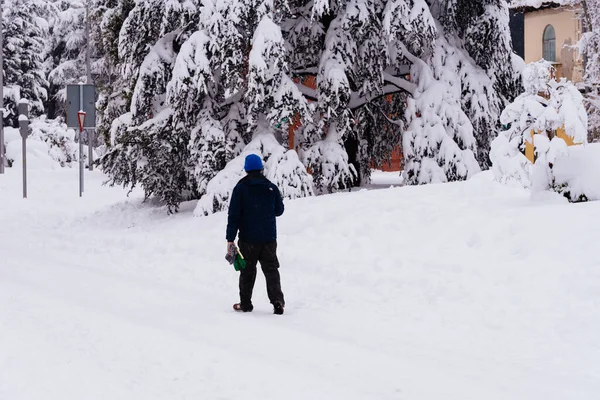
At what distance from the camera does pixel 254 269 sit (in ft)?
28.0

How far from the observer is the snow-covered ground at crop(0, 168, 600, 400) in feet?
18.6

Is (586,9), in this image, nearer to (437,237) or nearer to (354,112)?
(354,112)

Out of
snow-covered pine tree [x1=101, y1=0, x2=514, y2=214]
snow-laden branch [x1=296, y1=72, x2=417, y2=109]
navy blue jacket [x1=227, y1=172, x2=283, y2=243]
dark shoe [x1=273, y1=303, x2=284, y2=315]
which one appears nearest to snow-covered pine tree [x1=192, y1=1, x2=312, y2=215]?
snow-covered pine tree [x1=101, y1=0, x2=514, y2=214]

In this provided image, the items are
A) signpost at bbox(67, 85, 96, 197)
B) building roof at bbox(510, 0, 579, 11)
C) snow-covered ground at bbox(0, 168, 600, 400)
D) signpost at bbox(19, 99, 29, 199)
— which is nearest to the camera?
snow-covered ground at bbox(0, 168, 600, 400)

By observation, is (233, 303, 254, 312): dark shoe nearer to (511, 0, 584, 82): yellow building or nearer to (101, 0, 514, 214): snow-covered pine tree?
(101, 0, 514, 214): snow-covered pine tree

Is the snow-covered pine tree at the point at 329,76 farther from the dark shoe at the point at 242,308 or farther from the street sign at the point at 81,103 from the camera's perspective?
the dark shoe at the point at 242,308

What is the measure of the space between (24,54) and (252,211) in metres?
41.8

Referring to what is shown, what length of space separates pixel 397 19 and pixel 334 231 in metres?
5.56

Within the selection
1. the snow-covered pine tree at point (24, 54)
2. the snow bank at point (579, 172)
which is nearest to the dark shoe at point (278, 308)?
the snow bank at point (579, 172)

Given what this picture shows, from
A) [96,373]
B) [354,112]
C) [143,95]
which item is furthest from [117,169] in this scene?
[96,373]

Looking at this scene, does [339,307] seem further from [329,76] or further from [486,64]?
[486,64]

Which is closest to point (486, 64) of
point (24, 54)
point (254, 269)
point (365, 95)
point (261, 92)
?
point (365, 95)

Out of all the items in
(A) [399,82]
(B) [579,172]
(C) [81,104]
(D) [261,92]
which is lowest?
(B) [579,172]

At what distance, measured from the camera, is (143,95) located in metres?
16.8
